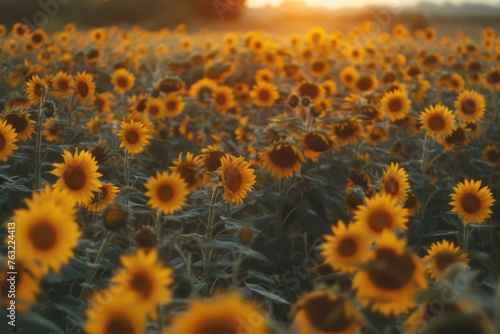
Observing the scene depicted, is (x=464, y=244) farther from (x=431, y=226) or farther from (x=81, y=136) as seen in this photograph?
(x=81, y=136)

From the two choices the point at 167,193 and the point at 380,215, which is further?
the point at 167,193

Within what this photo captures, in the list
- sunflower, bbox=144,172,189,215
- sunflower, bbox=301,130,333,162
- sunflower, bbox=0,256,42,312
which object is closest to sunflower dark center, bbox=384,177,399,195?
sunflower, bbox=301,130,333,162

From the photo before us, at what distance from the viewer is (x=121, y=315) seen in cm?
130

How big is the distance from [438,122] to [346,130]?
0.52m

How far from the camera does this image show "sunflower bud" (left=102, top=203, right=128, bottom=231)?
5.62ft

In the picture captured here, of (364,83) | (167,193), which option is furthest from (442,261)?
(364,83)

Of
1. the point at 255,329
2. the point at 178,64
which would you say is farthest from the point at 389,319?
the point at 178,64

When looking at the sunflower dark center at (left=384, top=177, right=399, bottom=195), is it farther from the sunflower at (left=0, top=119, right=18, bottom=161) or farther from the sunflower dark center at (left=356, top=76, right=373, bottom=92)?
the sunflower dark center at (left=356, top=76, right=373, bottom=92)

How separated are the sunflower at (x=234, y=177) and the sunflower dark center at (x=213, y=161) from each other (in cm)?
23

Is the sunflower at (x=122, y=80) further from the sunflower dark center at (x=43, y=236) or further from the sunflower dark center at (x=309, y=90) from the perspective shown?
the sunflower dark center at (x=43, y=236)

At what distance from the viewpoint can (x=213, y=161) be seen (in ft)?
9.00

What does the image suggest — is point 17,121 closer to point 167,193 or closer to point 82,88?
point 82,88

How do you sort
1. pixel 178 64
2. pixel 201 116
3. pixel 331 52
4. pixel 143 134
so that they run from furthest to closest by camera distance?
1. pixel 331 52
2. pixel 178 64
3. pixel 201 116
4. pixel 143 134

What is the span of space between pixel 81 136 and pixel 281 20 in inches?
808
